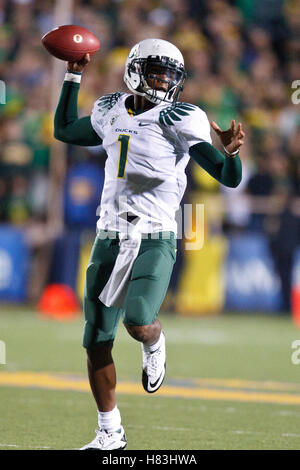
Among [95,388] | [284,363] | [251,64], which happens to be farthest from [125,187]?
[251,64]

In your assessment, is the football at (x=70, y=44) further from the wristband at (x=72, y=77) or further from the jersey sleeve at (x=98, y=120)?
the jersey sleeve at (x=98, y=120)

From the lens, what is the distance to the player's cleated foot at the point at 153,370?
171 inches

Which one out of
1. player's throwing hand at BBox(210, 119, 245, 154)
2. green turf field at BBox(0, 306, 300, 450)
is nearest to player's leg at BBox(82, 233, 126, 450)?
green turf field at BBox(0, 306, 300, 450)

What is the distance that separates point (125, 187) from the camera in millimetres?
4426

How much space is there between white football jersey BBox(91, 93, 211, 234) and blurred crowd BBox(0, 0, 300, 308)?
6.24m

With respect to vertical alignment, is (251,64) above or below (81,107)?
above

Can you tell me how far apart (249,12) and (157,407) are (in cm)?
985

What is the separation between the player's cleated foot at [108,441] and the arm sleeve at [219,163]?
1262 mm

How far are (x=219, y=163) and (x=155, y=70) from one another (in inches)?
22.5

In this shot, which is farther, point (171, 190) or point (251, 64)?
point (251, 64)

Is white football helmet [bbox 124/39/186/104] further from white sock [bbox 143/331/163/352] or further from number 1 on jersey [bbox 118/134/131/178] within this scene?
white sock [bbox 143/331/163/352]

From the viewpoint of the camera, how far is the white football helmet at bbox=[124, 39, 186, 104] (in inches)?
177

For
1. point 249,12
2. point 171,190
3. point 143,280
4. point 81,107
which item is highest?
point 249,12
